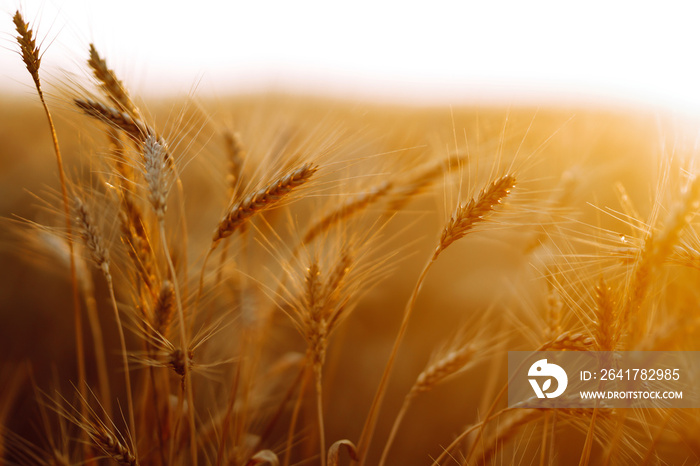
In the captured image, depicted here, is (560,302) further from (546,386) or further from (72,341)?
(72,341)

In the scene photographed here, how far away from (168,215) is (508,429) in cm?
154

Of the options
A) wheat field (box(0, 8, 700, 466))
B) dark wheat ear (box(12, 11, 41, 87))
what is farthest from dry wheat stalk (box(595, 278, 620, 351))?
dark wheat ear (box(12, 11, 41, 87))

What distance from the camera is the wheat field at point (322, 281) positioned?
3.21 ft

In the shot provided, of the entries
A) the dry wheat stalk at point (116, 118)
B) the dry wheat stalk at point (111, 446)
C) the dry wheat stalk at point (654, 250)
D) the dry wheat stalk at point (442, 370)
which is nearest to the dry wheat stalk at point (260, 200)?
the dry wheat stalk at point (116, 118)

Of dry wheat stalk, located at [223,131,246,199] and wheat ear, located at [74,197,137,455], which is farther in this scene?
dry wheat stalk, located at [223,131,246,199]

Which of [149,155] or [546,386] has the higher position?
[149,155]

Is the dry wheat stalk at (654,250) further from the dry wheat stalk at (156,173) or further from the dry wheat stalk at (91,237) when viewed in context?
the dry wheat stalk at (91,237)

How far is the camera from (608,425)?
1.07 meters

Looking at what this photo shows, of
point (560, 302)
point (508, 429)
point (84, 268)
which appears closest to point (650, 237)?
point (560, 302)

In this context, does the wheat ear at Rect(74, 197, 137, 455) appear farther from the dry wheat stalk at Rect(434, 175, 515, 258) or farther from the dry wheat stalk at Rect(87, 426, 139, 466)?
the dry wheat stalk at Rect(434, 175, 515, 258)

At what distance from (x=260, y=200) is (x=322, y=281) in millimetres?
267

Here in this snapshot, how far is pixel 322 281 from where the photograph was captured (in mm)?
1085

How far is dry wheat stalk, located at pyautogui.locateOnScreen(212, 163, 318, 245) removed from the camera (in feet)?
3.18

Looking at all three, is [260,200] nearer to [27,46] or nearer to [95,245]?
[95,245]
